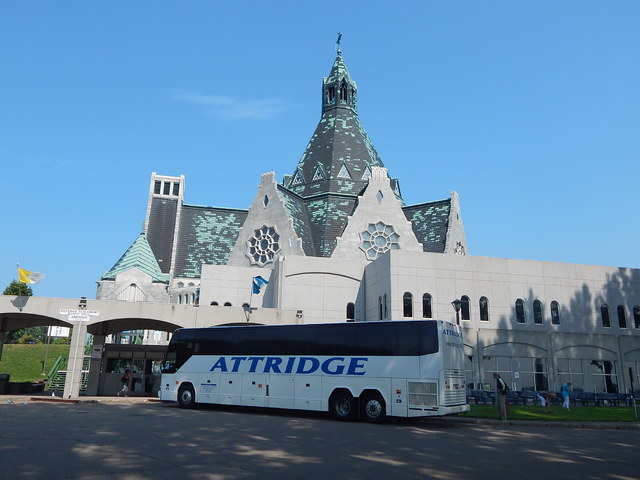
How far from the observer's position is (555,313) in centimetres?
3944

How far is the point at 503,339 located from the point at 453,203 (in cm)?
2314

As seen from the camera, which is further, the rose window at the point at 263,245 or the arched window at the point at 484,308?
the rose window at the point at 263,245

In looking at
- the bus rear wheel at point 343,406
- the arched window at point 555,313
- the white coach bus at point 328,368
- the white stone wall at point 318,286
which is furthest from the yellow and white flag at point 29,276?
the arched window at point 555,313

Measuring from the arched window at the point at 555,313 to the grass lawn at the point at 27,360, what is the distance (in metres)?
49.7

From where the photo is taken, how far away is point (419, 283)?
38.0m

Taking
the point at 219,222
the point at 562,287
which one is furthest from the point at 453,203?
the point at 219,222

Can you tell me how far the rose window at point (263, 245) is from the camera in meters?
51.4

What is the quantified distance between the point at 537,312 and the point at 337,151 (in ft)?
110

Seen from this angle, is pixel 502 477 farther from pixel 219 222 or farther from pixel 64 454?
pixel 219 222

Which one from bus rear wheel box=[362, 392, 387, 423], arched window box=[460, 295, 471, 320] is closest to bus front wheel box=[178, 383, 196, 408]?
bus rear wheel box=[362, 392, 387, 423]

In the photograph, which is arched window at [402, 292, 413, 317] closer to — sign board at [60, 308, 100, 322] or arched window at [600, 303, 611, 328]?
arched window at [600, 303, 611, 328]

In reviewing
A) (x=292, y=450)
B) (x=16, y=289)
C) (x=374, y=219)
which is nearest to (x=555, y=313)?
(x=374, y=219)

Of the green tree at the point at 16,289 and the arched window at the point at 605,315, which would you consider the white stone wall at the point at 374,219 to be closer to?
the arched window at the point at 605,315

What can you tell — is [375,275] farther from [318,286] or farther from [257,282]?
[257,282]
